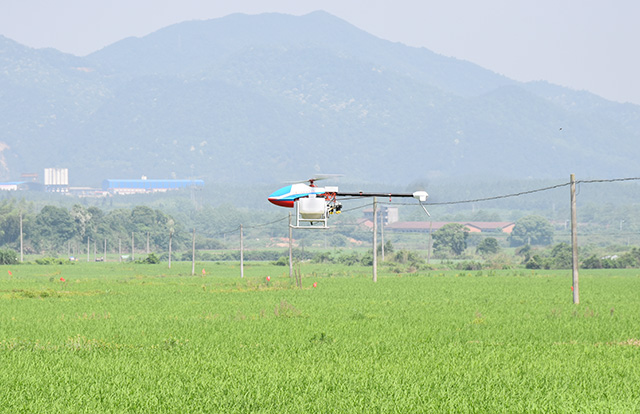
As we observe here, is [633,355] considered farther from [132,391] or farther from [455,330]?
[132,391]

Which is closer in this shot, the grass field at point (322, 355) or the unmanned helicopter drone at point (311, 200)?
the grass field at point (322, 355)

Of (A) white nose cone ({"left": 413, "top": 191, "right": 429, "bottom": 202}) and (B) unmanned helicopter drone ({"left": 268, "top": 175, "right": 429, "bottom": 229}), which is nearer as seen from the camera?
(A) white nose cone ({"left": 413, "top": 191, "right": 429, "bottom": 202})

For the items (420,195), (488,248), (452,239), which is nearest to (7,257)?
(452,239)

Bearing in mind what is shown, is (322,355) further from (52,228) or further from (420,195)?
(52,228)

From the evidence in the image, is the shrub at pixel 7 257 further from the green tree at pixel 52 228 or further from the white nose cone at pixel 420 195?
the white nose cone at pixel 420 195

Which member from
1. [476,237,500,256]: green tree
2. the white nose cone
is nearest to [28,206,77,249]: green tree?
[476,237,500,256]: green tree

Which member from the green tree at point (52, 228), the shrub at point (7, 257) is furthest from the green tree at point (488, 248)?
the green tree at point (52, 228)

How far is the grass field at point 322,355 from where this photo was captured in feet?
64.7

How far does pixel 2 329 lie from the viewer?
34.3 m

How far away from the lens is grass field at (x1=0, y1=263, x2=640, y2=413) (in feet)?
64.7

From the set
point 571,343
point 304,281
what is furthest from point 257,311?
point 304,281

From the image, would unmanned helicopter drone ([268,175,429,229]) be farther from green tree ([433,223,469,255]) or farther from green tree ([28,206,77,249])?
green tree ([28,206,77,249])

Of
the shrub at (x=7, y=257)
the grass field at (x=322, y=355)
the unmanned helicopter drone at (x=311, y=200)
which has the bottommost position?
the grass field at (x=322, y=355)

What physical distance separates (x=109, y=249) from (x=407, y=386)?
17773cm
